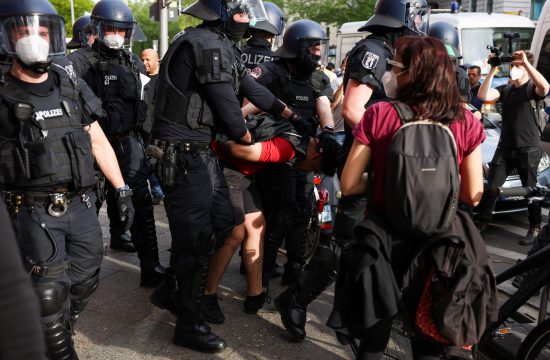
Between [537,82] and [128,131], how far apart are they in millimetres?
3686

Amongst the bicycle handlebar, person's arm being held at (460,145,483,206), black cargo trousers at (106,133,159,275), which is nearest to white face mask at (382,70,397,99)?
person's arm being held at (460,145,483,206)

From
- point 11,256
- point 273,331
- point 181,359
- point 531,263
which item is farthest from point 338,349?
point 11,256

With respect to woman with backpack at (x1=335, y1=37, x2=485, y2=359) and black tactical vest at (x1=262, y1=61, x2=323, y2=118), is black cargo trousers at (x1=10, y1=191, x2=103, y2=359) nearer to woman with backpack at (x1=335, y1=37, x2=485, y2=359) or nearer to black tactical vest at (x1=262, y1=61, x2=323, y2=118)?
woman with backpack at (x1=335, y1=37, x2=485, y2=359)

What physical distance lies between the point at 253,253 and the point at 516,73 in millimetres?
3536

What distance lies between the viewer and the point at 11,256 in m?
1.15

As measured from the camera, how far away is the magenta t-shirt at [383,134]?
2.44 m

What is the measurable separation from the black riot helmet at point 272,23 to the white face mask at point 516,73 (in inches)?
88.8

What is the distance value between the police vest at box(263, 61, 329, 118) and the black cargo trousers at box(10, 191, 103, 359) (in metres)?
1.77

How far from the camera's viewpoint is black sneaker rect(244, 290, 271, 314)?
162 inches

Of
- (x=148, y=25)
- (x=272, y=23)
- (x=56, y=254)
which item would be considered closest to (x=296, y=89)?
(x=272, y=23)

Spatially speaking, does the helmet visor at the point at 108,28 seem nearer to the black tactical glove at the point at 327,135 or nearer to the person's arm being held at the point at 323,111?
the person's arm being held at the point at 323,111

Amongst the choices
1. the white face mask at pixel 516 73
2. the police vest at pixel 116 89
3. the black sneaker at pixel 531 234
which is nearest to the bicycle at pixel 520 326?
the police vest at pixel 116 89

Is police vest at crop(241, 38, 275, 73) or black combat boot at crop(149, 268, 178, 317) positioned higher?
police vest at crop(241, 38, 275, 73)

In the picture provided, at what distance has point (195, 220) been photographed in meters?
3.45
